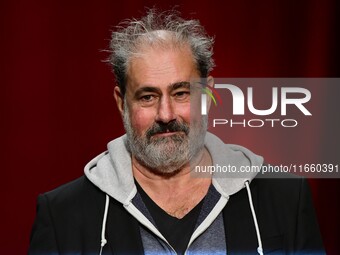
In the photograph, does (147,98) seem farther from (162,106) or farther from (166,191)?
(166,191)

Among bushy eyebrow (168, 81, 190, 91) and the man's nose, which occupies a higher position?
bushy eyebrow (168, 81, 190, 91)

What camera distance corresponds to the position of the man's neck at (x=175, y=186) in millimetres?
1665

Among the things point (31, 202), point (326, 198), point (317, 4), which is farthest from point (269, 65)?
point (31, 202)

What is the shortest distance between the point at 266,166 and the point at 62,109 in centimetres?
73

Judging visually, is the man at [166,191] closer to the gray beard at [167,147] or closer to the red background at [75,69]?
the gray beard at [167,147]

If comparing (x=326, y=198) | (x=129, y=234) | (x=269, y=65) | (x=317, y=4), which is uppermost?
(x=317, y=4)

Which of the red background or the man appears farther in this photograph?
the red background

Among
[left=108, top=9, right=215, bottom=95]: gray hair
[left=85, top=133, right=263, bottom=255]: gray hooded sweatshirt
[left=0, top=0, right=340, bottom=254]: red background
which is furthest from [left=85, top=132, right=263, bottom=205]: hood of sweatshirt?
[left=0, top=0, right=340, bottom=254]: red background

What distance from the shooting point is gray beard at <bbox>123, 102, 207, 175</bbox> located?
1.63m

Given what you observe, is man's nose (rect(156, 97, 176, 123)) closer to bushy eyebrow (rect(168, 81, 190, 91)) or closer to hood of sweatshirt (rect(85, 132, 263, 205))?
bushy eyebrow (rect(168, 81, 190, 91))

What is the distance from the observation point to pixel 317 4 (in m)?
2.26

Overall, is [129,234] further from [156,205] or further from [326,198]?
[326,198]

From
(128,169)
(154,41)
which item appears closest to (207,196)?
(128,169)

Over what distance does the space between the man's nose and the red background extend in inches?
24.5
